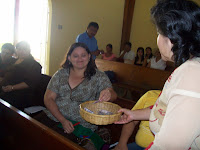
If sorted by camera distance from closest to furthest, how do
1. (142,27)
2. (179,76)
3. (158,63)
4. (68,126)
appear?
(179,76), (68,126), (158,63), (142,27)

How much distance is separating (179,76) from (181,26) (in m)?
0.22

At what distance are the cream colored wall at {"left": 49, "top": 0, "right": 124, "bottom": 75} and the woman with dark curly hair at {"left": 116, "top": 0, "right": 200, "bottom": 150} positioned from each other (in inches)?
234

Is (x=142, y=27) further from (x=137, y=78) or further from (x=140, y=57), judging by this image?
(x=137, y=78)

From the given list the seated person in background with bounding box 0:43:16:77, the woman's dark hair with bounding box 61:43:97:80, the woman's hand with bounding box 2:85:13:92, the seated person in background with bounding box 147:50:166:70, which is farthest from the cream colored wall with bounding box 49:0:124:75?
the woman's dark hair with bounding box 61:43:97:80

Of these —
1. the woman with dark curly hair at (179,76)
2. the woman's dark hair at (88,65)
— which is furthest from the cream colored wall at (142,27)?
the woman with dark curly hair at (179,76)

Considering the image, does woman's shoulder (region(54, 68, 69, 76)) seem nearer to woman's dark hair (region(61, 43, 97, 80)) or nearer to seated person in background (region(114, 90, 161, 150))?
woman's dark hair (region(61, 43, 97, 80))

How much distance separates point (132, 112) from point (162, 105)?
→ 1.42ft

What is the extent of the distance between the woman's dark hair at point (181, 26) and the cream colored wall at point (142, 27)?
23.6 feet

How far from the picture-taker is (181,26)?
75 cm

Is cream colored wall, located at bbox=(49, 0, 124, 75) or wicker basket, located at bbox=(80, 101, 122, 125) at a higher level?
cream colored wall, located at bbox=(49, 0, 124, 75)

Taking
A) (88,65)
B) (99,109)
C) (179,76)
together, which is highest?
(179,76)

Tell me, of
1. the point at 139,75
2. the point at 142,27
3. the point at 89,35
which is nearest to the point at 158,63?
the point at 139,75

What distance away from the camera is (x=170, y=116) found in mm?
689

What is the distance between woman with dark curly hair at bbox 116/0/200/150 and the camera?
66 centimetres
